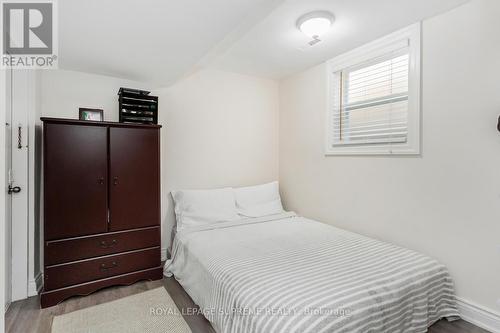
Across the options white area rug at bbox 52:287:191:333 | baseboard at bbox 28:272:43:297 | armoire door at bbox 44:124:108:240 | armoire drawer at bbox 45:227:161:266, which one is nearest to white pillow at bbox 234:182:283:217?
armoire drawer at bbox 45:227:161:266

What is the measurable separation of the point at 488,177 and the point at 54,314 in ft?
11.3

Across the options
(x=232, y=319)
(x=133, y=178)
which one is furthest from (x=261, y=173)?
(x=232, y=319)

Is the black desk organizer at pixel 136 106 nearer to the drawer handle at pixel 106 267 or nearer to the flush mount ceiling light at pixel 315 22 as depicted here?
the drawer handle at pixel 106 267

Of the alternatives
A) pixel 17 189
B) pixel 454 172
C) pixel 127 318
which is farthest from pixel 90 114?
pixel 454 172

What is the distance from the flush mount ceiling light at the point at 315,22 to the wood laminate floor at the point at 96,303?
2.48 m

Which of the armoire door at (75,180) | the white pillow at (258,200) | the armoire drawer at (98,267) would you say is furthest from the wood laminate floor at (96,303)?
the white pillow at (258,200)

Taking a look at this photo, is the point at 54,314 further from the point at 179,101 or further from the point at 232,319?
the point at 179,101

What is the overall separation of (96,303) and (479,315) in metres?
3.02

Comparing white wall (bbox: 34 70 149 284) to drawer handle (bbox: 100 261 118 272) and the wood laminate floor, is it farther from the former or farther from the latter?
drawer handle (bbox: 100 261 118 272)

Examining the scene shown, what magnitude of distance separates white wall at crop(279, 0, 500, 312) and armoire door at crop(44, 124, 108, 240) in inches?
100

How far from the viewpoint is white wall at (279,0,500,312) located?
1.86 metres

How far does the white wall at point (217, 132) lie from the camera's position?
312 centimetres

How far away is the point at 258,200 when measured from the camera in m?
3.38

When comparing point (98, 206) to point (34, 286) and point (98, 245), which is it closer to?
point (98, 245)
